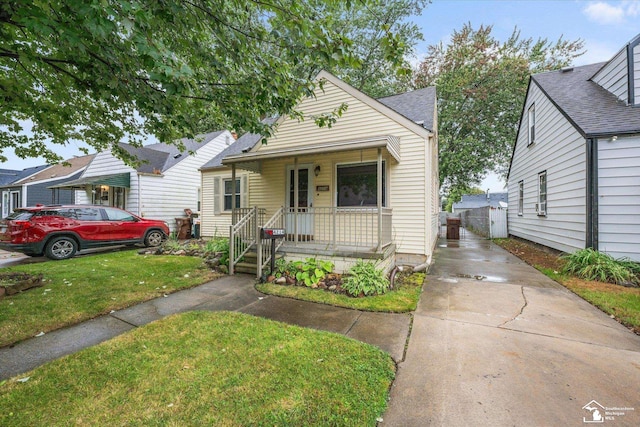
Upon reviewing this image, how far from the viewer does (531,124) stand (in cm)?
1061

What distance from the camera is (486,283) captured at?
217 inches

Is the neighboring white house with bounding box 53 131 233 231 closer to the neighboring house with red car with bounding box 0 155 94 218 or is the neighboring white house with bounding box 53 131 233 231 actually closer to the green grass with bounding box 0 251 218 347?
the neighboring house with red car with bounding box 0 155 94 218

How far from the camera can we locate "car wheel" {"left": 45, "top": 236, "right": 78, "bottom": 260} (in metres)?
7.82

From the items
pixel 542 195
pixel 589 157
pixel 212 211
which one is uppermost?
pixel 589 157

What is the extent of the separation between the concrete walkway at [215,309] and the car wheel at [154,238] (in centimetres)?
652

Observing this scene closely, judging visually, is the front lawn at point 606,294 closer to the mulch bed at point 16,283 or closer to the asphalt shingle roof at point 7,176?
the mulch bed at point 16,283

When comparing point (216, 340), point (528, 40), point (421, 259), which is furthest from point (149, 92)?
point (528, 40)

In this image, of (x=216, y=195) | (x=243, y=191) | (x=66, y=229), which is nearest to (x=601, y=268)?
(x=243, y=191)

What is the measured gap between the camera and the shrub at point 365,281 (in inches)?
188

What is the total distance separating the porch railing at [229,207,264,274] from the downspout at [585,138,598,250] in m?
7.91

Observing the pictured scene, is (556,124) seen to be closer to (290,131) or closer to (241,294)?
(290,131)

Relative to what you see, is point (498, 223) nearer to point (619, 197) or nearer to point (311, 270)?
point (619, 197)

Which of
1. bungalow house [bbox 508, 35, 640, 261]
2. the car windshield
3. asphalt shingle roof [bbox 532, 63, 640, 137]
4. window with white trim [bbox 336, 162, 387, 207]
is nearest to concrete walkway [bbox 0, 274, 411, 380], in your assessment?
window with white trim [bbox 336, 162, 387, 207]

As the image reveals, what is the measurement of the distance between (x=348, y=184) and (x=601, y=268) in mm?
5890
